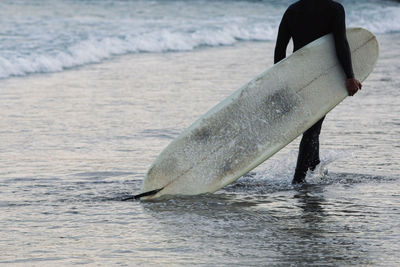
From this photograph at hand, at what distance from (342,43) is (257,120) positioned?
78 cm

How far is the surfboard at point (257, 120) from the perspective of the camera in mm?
5562

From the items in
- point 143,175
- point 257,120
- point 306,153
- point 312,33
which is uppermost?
point 312,33

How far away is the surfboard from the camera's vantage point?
18.2ft

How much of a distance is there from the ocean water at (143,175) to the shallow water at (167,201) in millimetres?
11

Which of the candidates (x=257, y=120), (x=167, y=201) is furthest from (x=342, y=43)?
(x=167, y=201)

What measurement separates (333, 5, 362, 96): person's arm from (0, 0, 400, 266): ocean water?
26.8 inches

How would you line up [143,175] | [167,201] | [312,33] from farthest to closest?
[143,175] → [312,33] → [167,201]

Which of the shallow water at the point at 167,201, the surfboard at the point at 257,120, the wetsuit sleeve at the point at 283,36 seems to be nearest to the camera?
the shallow water at the point at 167,201

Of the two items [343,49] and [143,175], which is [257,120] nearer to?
[343,49]

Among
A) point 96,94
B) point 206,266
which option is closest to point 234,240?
point 206,266

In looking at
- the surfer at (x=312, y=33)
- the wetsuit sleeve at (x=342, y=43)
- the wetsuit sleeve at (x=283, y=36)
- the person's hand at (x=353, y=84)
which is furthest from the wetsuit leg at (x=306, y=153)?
the wetsuit sleeve at (x=283, y=36)

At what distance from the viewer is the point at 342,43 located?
570cm

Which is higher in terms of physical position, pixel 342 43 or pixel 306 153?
pixel 342 43

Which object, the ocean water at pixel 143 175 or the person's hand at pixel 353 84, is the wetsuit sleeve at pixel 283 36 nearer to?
the person's hand at pixel 353 84
